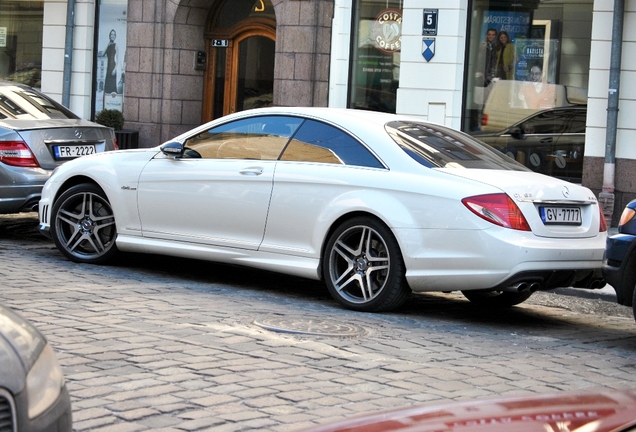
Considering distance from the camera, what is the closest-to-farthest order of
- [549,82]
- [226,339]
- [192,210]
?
1. [226,339]
2. [192,210]
3. [549,82]

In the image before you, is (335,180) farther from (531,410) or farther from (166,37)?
(166,37)

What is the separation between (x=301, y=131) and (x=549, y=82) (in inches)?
329

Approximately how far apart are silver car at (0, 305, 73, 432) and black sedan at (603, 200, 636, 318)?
4.60 metres

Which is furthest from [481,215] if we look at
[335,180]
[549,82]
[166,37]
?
[166,37]

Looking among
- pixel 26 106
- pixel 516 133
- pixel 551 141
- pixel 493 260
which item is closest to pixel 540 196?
pixel 493 260

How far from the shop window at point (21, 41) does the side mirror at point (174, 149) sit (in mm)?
12990

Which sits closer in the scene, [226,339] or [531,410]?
[531,410]

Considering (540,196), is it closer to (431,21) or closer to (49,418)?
(49,418)

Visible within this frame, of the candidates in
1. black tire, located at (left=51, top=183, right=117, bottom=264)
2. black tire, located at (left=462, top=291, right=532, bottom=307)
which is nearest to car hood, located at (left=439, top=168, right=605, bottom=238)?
black tire, located at (left=462, top=291, right=532, bottom=307)

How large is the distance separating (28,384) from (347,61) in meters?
14.9

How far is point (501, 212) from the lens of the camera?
24.3 feet

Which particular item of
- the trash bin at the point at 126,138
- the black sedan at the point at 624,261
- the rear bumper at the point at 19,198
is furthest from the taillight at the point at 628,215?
the trash bin at the point at 126,138

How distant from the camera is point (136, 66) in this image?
19.6 meters

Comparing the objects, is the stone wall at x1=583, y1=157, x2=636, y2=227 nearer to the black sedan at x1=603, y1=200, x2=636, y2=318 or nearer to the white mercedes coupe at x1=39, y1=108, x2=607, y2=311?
the white mercedes coupe at x1=39, y1=108, x2=607, y2=311
